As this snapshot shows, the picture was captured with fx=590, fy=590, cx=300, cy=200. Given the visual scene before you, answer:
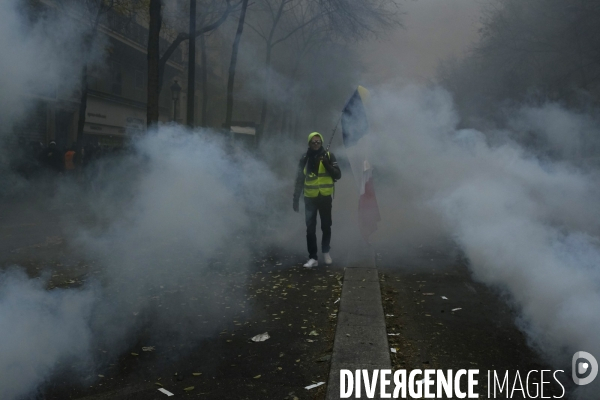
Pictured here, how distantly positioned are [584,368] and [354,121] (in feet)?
18.2

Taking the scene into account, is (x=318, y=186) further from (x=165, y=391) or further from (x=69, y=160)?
(x=69, y=160)

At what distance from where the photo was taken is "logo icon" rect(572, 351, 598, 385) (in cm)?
354

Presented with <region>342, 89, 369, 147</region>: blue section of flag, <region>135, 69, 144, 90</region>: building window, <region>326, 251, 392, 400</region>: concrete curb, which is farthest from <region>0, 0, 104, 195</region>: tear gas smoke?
<region>135, 69, 144, 90</region>: building window

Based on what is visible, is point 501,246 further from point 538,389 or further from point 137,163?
point 137,163

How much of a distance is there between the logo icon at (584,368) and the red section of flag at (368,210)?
16.1 feet

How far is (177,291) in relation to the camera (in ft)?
20.1

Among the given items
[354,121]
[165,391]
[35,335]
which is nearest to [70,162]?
[354,121]

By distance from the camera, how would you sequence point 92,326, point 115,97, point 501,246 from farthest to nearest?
point 115,97
point 501,246
point 92,326

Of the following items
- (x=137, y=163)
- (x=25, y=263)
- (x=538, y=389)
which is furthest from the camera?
(x=137, y=163)

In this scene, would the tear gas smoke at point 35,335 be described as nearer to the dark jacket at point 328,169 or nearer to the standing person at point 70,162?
the dark jacket at point 328,169

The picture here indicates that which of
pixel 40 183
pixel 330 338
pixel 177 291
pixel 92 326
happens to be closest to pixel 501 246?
pixel 330 338

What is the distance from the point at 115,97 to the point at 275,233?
2215 cm

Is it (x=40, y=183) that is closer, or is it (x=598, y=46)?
(x=40, y=183)

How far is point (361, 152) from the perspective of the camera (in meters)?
8.62
